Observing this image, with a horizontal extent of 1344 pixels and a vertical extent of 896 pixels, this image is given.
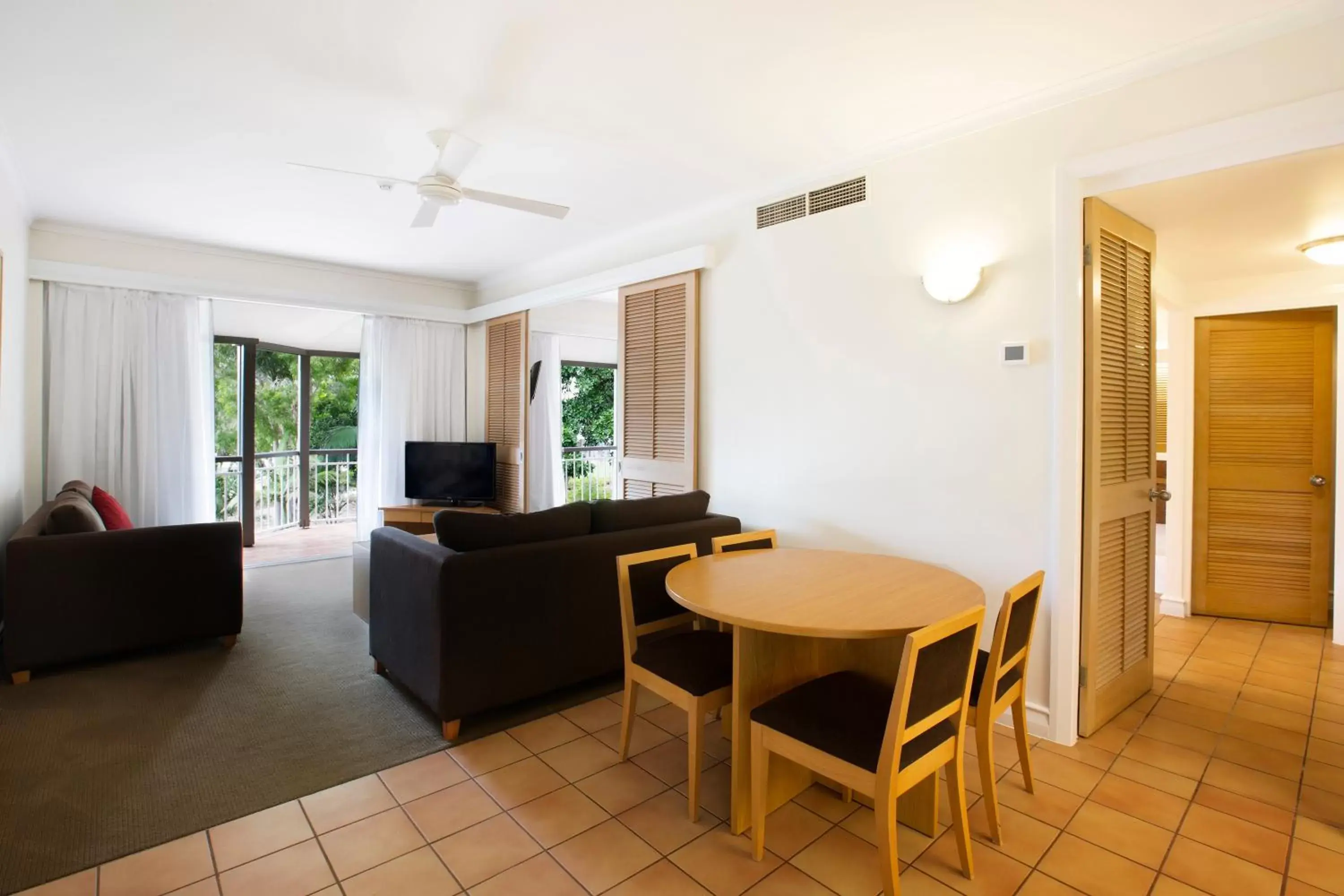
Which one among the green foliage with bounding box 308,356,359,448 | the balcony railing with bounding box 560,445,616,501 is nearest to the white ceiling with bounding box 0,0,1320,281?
the balcony railing with bounding box 560,445,616,501

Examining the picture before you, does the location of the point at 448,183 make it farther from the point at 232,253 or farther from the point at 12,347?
the point at 232,253

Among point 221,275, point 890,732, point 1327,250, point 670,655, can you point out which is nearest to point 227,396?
point 221,275

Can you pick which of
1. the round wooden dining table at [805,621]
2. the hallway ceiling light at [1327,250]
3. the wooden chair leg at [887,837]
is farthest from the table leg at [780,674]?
the hallway ceiling light at [1327,250]

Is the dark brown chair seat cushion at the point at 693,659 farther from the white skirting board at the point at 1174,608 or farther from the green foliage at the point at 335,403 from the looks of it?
the green foliage at the point at 335,403

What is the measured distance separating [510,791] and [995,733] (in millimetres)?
1949

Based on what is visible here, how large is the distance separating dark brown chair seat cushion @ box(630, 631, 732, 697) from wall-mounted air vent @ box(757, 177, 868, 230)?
2189mm

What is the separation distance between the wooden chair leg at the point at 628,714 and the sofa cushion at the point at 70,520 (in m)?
2.86

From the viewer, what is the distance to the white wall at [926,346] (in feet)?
8.04

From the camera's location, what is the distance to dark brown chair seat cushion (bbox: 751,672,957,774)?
168 centimetres

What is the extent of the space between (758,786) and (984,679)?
0.74 metres

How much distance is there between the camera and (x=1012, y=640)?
204 centimetres

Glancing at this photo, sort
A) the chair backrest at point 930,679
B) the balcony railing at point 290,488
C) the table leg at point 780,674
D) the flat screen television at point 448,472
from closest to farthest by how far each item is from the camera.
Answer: the chair backrest at point 930,679 < the table leg at point 780,674 < the flat screen television at point 448,472 < the balcony railing at point 290,488

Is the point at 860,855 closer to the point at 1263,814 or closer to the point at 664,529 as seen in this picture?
the point at 1263,814

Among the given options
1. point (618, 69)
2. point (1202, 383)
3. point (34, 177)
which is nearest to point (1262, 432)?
point (1202, 383)
